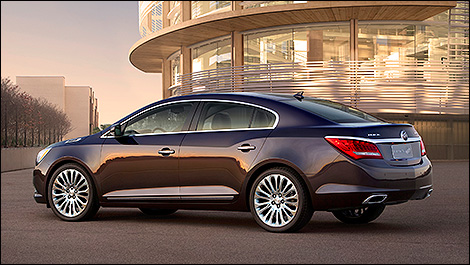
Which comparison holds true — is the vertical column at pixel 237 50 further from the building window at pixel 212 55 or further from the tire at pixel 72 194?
the tire at pixel 72 194

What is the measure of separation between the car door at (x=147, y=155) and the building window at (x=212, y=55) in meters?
24.4

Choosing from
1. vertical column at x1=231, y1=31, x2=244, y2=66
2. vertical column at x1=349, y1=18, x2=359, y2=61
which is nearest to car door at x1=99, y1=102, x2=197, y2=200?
vertical column at x1=349, y1=18, x2=359, y2=61

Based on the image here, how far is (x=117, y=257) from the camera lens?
18.7 ft

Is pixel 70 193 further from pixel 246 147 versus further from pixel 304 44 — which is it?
pixel 304 44

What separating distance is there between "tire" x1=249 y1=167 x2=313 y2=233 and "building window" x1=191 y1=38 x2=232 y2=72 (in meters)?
25.5

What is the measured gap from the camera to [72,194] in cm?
846

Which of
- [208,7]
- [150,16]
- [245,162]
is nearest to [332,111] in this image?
[245,162]

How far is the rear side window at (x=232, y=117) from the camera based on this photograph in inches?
298

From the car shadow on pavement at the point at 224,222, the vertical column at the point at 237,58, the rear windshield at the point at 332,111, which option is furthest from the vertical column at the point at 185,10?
the rear windshield at the point at 332,111

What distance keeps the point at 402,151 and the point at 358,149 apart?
1.82ft

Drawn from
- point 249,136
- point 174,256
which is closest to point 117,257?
point 174,256

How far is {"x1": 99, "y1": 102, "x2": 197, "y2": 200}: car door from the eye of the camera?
25.9ft

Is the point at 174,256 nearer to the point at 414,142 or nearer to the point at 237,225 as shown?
the point at 237,225

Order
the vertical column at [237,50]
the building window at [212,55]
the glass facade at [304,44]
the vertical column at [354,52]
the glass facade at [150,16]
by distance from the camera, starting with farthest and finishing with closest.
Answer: the glass facade at [150,16] → the building window at [212,55] → the vertical column at [237,50] → the glass facade at [304,44] → the vertical column at [354,52]
